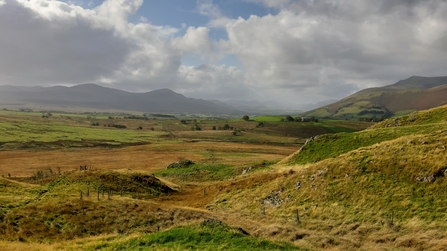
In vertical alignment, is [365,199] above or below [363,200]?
above

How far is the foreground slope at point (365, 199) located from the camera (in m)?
23.5

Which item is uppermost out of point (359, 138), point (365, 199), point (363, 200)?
point (359, 138)

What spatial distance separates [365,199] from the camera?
2956 cm

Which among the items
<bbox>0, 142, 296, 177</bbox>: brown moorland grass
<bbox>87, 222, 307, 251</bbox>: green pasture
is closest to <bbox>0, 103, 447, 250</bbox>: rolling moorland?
<bbox>87, 222, 307, 251</bbox>: green pasture

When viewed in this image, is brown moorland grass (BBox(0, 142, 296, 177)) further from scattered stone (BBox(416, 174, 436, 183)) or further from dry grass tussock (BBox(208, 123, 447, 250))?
scattered stone (BBox(416, 174, 436, 183))

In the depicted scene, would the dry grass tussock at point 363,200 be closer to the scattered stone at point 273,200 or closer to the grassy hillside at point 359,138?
the scattered stone at point 273,200

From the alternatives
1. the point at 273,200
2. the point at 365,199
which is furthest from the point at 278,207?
the point at 365,199

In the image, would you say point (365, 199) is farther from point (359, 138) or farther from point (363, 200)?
point (359, 138)

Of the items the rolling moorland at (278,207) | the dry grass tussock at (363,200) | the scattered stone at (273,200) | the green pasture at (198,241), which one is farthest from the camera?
the scattered stone at (273,200)

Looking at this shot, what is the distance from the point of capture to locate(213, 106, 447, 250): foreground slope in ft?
77.0

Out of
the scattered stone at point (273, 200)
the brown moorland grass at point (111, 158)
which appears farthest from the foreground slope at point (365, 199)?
the brown moorland grass at point (111, 158)

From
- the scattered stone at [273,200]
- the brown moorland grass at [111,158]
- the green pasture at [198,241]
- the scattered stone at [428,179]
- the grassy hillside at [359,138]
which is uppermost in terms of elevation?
the grassy hillside at [359,138]

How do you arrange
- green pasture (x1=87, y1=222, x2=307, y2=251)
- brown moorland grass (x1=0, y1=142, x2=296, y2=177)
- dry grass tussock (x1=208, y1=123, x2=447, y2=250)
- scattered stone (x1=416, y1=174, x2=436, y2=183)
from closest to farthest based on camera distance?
green pasture (x1=87, y1=222, x2=307, y2=251), dry grass tussock (x1=208, y1=123, x2=447, y2=250), scattered stone (x1=416, y1=174, x2=436, y2=183), brown moorland grass (x1=0, y1=142, x2=296, y2=177)

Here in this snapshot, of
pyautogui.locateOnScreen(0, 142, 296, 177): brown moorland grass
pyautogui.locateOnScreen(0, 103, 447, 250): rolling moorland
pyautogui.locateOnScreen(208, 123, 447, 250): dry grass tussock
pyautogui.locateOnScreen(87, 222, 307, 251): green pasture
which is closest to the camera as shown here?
pyautogui.locateOnScreen(87, 222, 307, 251): green pasture
